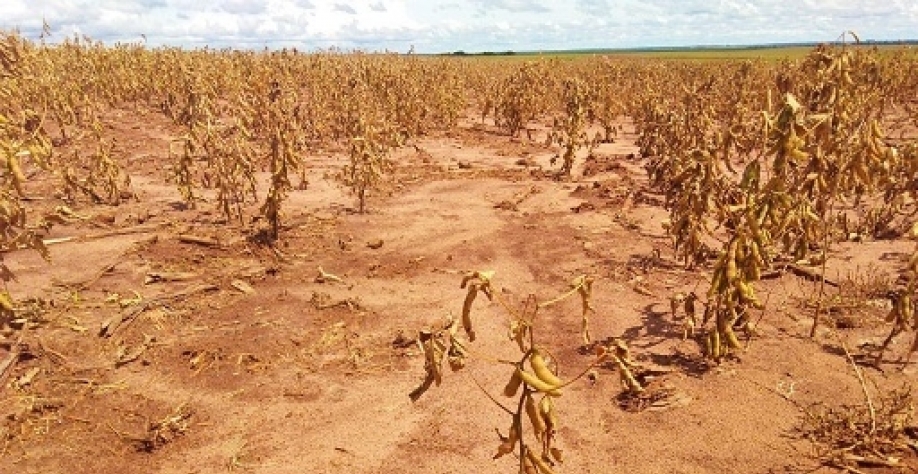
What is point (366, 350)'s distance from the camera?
544cm

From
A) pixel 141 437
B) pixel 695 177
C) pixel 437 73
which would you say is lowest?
pixel 141 437

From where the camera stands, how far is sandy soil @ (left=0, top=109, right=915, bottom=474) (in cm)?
408

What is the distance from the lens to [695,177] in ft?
20.3

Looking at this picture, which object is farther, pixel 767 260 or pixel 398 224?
pixel 398 224

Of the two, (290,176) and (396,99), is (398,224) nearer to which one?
(290,176)

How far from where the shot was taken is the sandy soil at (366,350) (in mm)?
4082

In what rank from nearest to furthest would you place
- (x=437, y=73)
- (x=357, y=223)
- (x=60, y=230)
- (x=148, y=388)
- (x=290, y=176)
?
(x=148, y=388)
(x=60, y=230)
(x=357, y=223)
(x=290, y=176)
(x=437, y=73)

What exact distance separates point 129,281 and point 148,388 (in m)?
2.33

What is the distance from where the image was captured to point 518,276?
275 inches

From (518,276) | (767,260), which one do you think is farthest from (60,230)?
(767,260)

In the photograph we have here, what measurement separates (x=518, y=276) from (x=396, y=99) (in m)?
10.2

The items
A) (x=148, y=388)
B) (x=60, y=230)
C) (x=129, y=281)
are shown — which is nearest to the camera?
(x=148, y=388)

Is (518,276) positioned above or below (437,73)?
below

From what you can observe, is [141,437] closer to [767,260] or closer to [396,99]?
[767,260]
